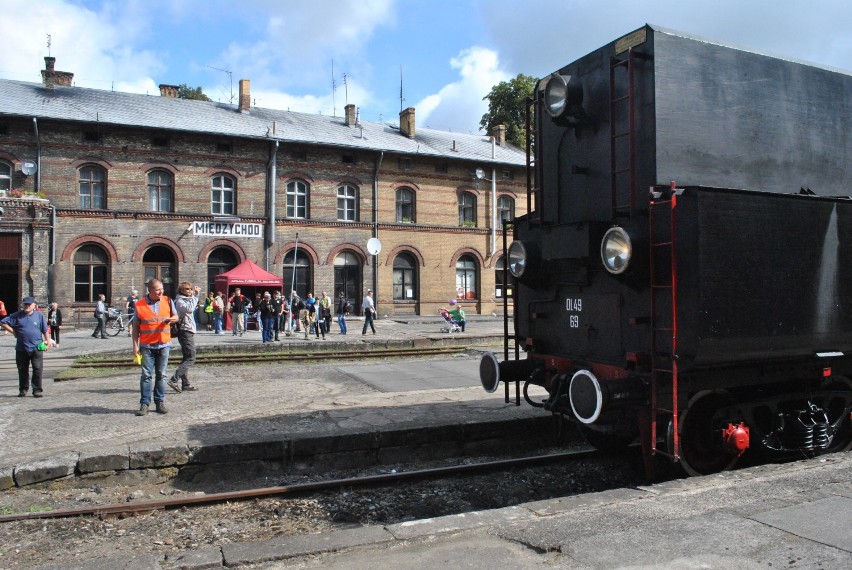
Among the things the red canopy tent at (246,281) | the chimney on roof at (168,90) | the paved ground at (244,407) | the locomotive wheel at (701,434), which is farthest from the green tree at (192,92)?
the locomotive wheel at (701,434)

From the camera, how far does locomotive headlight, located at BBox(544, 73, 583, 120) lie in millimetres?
5688

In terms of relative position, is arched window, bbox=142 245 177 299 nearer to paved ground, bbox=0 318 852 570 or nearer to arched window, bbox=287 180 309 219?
arched window, bbox=287 180 309 219

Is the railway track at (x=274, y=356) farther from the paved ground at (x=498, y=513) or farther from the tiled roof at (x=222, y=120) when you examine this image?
the tiled roof at (x=222, y=120)

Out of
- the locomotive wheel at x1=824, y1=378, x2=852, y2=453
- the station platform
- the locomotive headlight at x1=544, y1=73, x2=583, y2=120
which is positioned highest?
the locomotive headlight at x1=544, y1=73, x2=583, y2=120

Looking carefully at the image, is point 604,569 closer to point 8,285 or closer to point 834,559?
point 834,559

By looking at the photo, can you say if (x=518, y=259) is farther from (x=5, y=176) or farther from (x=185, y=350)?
(x=5, y=176)

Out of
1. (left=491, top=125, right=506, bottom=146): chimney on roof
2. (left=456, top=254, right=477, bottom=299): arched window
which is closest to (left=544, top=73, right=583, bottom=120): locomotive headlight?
(left=456, top=254, right=477, bottom=299): arched window

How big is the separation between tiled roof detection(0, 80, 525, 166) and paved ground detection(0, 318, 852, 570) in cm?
2008

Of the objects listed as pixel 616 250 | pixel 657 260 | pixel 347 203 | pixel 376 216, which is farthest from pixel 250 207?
pixel 657 260

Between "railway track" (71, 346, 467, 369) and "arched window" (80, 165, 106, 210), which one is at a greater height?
"arched window" (80, 165, 106, 210)

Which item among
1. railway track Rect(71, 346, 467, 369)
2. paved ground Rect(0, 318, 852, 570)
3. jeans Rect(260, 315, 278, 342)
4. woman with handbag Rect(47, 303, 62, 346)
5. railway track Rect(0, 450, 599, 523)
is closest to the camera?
paved ground Rect(0, 318, 852, 570)

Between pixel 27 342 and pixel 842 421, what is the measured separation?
10301 mm

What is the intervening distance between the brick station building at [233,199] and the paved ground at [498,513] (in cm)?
1856

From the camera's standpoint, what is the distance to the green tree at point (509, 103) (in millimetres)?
46478
